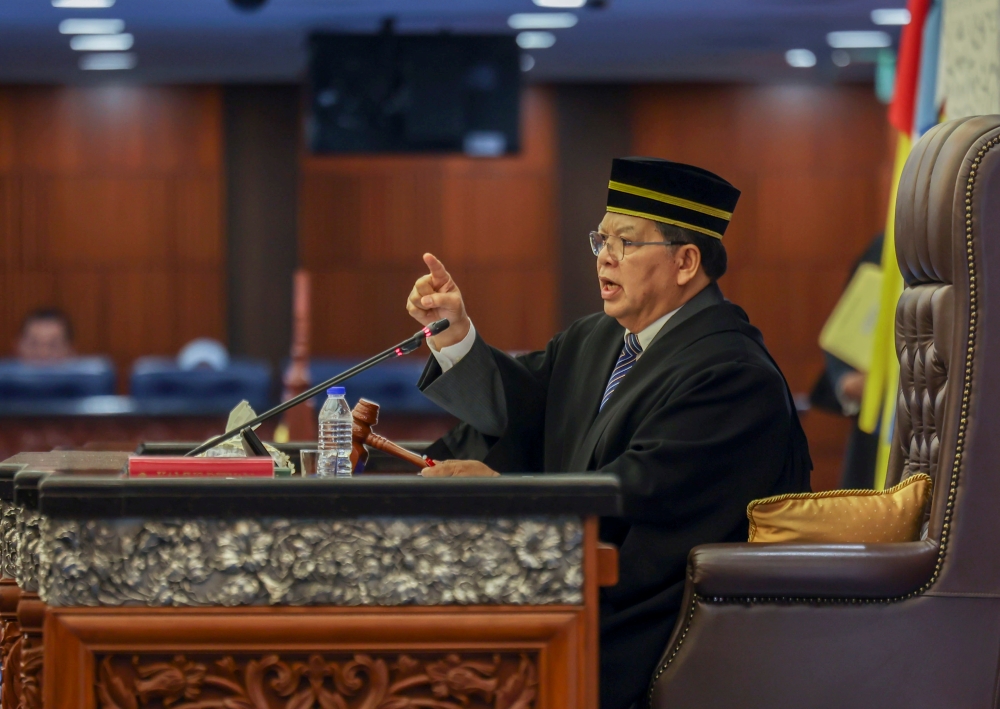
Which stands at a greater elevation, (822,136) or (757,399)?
(822,136)

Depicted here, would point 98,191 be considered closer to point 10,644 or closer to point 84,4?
point 84,4

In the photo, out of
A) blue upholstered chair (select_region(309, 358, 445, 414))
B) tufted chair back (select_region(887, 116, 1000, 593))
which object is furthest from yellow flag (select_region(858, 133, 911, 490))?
blue upholstered chair (select_region(309, 358, 445, 414))

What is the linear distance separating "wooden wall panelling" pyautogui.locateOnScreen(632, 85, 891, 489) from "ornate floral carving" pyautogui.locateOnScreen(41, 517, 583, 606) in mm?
8085

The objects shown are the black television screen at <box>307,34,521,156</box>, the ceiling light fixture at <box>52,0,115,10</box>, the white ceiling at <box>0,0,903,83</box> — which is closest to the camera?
the black television screen at <box>307,34,521,156</box>

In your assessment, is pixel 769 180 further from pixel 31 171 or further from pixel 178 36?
pixel 31 171

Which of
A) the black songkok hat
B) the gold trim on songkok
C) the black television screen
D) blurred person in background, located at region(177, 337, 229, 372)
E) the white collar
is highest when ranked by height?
the black television screen

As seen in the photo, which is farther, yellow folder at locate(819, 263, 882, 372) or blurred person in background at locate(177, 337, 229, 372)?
blurred person in background at locate(177, 337, 229, 372)

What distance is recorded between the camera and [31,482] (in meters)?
1.79

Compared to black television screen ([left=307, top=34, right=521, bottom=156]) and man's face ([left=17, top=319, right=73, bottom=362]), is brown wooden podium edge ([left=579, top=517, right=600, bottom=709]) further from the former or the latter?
man's face ([left=17, top=319, right=73, bottom=362])

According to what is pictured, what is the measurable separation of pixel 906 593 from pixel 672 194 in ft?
2.76

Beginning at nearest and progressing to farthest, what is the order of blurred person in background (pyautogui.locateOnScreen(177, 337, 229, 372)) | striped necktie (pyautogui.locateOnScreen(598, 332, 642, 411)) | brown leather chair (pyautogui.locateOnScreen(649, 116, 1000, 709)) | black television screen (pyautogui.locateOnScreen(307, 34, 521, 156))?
1. brown leather chair (pyautogui.locateOnScreen(649, 116, 1000, 709))
2. striped necktie (pyautogui.locateOnScreen(598, 332, 642, 411))
3. black television screen (pyautogui.locateOnScreen(307, 34, 521, 156))
4. blurred person in background (pyautogui.locateOnScreen(177, 337, 229, 372))

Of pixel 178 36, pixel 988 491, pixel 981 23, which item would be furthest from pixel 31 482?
pixel 178 36

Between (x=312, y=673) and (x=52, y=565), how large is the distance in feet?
1.19

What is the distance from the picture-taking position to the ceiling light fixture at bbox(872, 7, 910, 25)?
23.9ft
